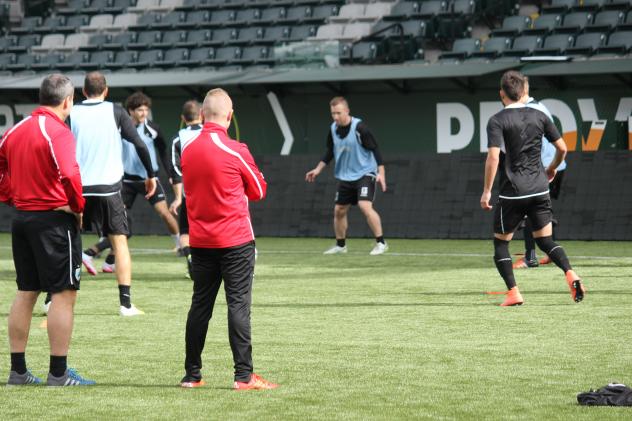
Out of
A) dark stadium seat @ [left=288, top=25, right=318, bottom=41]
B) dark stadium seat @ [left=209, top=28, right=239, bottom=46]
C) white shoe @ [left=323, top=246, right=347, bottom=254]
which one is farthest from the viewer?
dark stadium seat @ [left=209, top=28, right=239, bottom=46]

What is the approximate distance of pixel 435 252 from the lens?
58.7 feet

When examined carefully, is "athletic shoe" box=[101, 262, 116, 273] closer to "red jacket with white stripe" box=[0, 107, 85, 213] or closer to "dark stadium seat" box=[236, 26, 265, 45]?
"red jacket with white stripe" box=[0, 107, 85, 213]

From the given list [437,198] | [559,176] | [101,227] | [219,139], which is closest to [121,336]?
[101,227]

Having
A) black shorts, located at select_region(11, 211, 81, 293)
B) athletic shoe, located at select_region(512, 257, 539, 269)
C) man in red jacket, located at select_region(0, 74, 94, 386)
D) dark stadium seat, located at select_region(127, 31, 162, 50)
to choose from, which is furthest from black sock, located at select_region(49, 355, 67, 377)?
dark stadium seat, located at select_region(127, 31, 162, 50)

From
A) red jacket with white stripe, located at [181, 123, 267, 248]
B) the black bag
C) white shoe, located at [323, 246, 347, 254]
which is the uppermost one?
red jacket with white stripe, located at [181, 123, 267, 248]

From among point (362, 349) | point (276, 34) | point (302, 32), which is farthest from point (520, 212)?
point (276, 34)

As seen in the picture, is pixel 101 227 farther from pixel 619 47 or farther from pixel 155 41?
pixel 155 41

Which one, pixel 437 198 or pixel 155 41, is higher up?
pixel 155 41

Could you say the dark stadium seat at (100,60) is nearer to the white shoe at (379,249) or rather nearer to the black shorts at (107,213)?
the white shoe at (379,249)

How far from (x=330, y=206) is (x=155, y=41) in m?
9.78

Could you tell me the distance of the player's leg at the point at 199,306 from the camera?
23.7 ft

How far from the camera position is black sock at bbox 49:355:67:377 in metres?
7.30

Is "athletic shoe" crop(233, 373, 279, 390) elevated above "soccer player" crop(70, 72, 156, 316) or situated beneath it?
situated beneath

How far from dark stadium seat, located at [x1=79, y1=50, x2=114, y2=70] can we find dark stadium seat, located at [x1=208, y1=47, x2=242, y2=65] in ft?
8.74
